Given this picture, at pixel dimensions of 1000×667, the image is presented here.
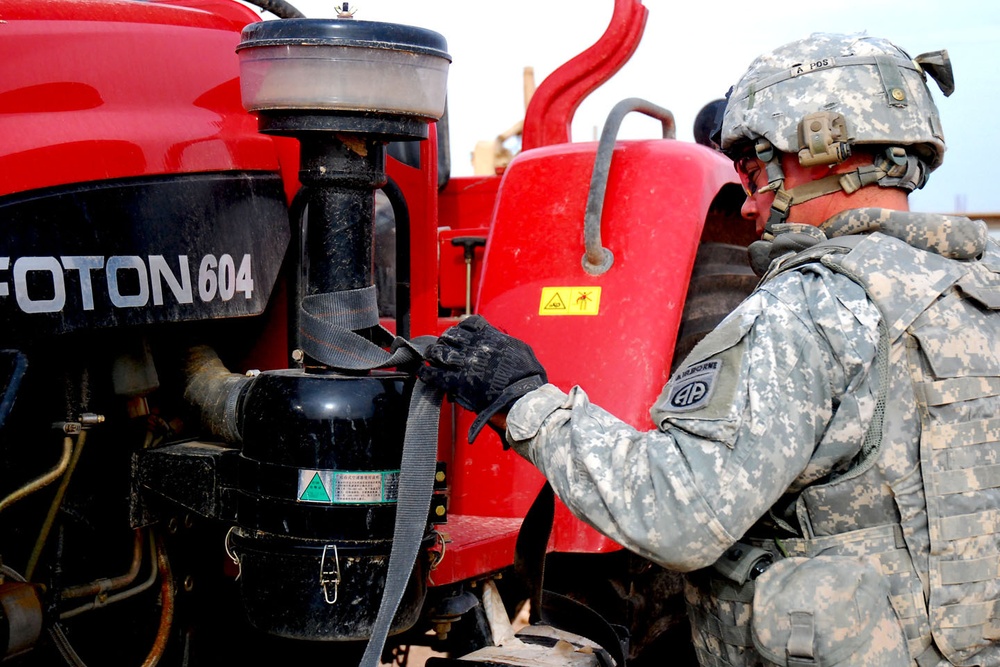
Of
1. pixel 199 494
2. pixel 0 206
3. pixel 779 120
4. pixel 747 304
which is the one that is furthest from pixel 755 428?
pixel 0 206

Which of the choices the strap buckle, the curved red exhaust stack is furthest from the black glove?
the curved red exhaust stack

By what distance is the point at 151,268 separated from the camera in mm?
2051

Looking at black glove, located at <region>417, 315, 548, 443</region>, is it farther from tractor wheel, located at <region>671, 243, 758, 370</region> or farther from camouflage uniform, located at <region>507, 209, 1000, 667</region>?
tractor wheel, located at <region>671, 243, 758, 370</region>

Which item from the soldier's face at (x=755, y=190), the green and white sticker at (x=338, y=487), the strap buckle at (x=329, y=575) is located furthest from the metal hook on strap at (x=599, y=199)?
the strap buckle at (x=329, y=575)

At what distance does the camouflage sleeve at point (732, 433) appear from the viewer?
1717 mm

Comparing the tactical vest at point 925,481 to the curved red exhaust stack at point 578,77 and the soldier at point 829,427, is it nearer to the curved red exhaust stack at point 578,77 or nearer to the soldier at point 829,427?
the soldier at point 829,427

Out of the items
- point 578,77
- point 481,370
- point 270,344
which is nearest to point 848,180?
point 481,370

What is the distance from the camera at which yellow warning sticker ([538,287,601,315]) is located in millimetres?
2662

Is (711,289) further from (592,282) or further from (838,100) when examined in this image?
(838,100)

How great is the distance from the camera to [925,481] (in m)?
1.80

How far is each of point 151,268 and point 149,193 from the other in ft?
0.43

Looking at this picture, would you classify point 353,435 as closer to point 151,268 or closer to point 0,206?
point 151,268

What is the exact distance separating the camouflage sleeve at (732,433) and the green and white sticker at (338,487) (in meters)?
0.31

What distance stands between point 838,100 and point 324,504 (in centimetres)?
104
